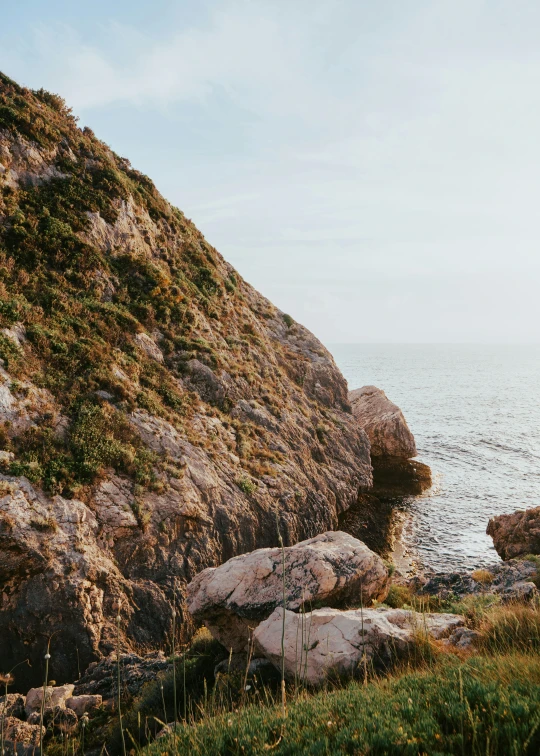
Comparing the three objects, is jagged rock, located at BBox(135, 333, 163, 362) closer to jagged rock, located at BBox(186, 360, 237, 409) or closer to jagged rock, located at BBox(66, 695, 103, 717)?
jagged rock, located at BBox(186, 360, 237, 409)

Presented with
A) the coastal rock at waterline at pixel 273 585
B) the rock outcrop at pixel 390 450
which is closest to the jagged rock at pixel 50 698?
the coastal rock at waterline at pixel 273 585

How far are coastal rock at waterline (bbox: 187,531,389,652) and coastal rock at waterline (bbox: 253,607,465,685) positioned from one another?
1231 millimetres

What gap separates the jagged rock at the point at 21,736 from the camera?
7.61 m

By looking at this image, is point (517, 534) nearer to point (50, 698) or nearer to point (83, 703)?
point (83, 703)

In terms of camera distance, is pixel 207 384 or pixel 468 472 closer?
pixel 207 384

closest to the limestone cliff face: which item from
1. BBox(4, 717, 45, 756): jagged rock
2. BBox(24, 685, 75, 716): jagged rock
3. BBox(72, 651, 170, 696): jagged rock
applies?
BBox(72, 651, 170, 696): jagged rock

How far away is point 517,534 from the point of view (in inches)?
893

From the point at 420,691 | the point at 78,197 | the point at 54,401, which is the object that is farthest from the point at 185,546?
the point at 78,197

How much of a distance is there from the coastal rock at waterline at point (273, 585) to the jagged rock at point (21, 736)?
13.0 feet

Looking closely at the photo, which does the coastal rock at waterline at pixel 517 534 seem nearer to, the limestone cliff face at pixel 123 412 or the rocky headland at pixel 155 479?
the rocky headland at pixel 155 479

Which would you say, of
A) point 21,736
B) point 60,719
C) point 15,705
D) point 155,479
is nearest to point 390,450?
point 155,479

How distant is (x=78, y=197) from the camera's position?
26.2m

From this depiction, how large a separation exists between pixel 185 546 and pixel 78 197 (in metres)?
21.8

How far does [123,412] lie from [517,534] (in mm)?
21066
